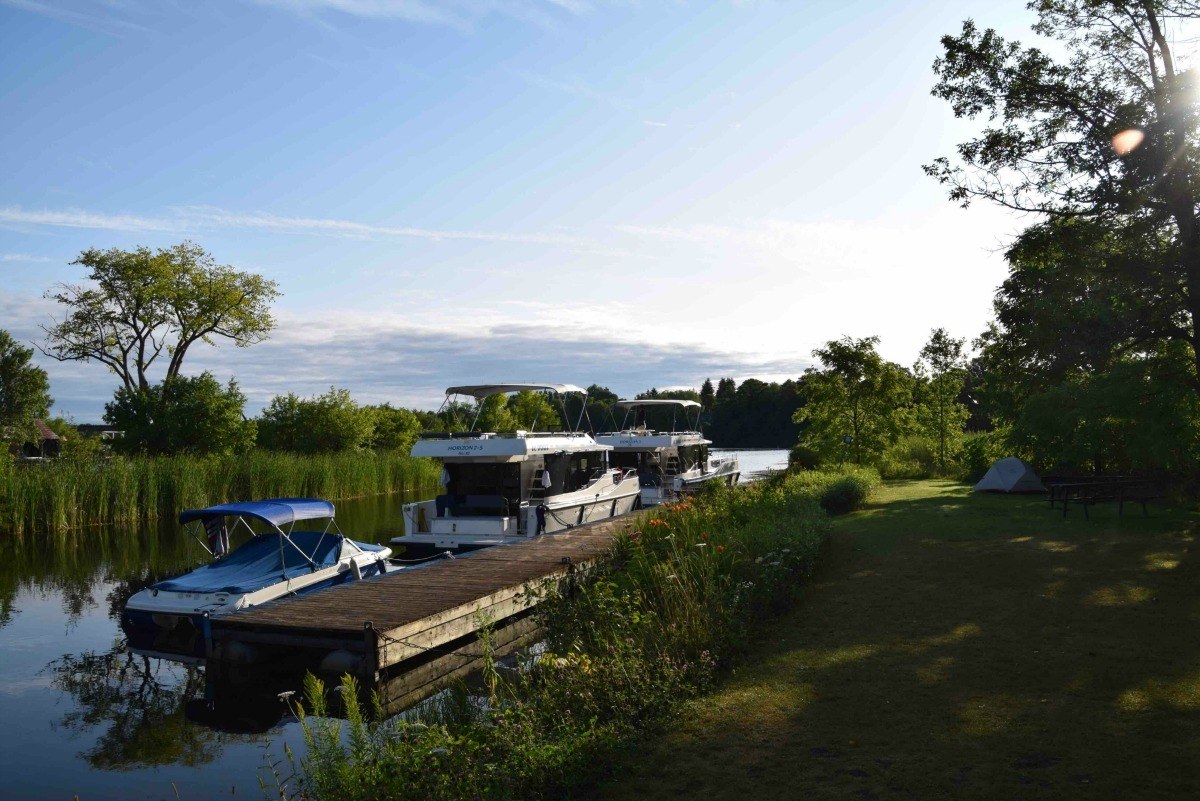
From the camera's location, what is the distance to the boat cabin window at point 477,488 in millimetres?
19391

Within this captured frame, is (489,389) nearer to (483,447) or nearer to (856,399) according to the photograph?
(483,447)

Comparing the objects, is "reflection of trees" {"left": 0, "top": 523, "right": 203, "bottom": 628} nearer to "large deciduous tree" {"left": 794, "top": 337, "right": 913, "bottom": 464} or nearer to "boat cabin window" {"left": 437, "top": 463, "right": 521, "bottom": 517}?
"boat cabin window" {"left": 437, "top": 463, "right": 521, "bottom": 517}

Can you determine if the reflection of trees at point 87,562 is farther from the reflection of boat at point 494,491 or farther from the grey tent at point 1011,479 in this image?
the grey tent at point 1011,479

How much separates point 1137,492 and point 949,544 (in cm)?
555

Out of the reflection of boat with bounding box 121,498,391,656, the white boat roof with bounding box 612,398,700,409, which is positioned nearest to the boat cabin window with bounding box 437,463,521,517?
the reflection of boat with bounding box 121,498,391,656

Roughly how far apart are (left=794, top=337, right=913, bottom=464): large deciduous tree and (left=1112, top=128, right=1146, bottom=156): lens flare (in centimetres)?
1442

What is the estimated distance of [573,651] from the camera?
8.38 metres

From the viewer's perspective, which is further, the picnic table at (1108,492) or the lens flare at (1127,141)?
the picnic table at (1108,492)

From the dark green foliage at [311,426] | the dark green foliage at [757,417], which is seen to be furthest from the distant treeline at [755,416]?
the dark green foliage at [311,426]

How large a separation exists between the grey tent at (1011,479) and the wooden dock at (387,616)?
12121 millimetres

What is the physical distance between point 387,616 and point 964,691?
6759 mm

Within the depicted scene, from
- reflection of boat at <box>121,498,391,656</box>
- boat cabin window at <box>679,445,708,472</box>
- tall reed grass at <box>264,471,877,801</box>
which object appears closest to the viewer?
tall reed grass at <box>264,471,877,801</box>

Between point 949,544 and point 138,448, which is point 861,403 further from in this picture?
point 138,448

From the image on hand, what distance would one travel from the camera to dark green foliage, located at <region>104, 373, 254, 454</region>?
3753 cm
